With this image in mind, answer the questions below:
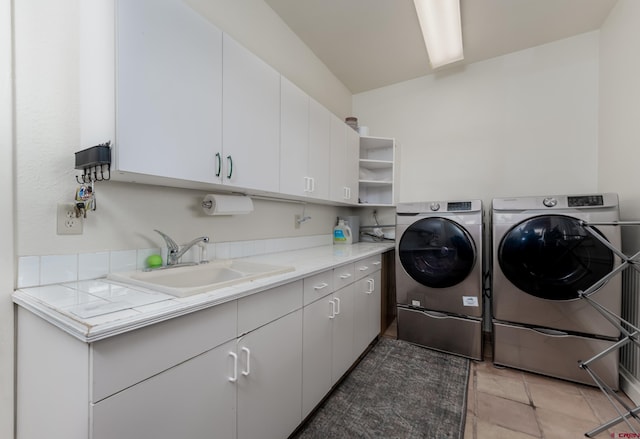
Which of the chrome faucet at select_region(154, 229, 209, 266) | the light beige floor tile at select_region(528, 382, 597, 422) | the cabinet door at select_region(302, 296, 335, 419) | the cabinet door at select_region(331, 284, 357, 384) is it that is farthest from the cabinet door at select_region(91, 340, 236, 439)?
the light beige floor tile at select_region(528, 382, 597, 422)

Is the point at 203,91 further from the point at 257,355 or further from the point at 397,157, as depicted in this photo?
the point at 397,157

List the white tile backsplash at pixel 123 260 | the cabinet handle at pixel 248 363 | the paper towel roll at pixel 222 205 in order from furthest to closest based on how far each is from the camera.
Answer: the paper towel roll at pixel 222 205
the white tile backsplash at pixel 123 260
the cabinet handle at pixel 248 363

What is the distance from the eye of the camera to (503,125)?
8.73 feet

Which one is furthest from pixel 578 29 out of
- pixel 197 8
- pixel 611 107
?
pixel 197 8

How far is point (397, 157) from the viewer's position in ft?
10.3

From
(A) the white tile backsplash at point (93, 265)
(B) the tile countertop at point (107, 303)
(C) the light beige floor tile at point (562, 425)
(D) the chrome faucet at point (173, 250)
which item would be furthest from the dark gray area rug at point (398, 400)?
(A) the white tile backsplash at point (93, 265)

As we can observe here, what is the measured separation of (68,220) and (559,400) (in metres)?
2.93

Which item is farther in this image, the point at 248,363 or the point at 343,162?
the point at 343,162

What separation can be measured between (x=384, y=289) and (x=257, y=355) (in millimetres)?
1816

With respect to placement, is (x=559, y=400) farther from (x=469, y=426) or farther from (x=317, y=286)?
(x=317, y=286)

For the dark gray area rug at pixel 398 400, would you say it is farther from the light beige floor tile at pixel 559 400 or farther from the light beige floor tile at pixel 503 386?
the light beige floor tile at pixel 559 400

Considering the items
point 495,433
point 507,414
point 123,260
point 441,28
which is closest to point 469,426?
point 495,433

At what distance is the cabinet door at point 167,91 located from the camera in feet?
3.25

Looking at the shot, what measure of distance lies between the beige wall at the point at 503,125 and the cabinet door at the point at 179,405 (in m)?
2.72
